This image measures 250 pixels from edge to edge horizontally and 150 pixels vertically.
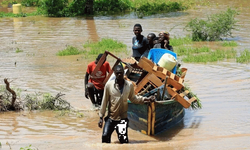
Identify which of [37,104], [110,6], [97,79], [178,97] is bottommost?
[37,104]

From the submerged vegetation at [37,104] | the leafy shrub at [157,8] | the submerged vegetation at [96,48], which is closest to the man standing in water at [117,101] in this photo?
the submerged vegetation at [37,104]

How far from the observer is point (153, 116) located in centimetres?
713

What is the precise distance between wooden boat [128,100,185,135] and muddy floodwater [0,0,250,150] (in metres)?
0.15

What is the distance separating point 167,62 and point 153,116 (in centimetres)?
146

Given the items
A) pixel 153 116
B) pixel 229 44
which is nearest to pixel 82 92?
pixel 153 116

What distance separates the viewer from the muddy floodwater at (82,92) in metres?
7.20

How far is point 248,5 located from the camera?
86.9 ft

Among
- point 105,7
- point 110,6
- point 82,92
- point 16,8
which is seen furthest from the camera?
point 105,7

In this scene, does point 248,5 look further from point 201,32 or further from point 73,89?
point 73,89

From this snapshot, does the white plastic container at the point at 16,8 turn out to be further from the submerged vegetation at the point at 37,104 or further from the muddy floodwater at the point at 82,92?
the submerged vegetation at the point at 37,104

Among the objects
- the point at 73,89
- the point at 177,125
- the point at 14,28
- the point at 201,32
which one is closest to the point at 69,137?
the point at 177,125

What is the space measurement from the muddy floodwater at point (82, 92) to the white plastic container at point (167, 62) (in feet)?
3.79

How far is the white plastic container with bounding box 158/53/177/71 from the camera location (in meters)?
8.22

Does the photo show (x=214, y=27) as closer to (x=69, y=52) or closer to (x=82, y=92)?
(x=69, y=52)
